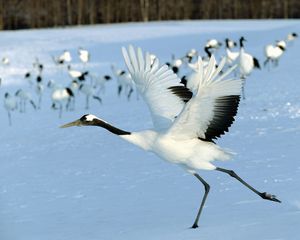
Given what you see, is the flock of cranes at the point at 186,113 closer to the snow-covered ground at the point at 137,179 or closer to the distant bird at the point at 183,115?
the distant bird at the point at 183,115

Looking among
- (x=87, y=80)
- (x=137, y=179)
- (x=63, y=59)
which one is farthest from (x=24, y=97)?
(x=137, y=179)

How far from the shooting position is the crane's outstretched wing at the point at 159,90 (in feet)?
16.8

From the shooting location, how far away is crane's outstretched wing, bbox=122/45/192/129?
5.11 meters

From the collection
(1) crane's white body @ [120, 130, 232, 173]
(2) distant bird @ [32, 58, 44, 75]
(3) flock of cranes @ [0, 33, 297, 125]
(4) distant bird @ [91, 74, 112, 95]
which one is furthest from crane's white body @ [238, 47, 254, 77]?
(1) crane's white body @ [120, 130, 232, 173]

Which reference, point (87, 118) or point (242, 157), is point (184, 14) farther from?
point (87, 118)

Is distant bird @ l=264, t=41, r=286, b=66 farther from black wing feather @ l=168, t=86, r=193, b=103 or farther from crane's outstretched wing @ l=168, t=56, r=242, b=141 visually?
crane's outstretched wing @ l=168, t=56, r=242, b=141

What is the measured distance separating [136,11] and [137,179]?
28010mm

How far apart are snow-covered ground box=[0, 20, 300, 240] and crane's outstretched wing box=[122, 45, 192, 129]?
718 millimetres

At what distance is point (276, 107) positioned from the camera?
11.0 metres

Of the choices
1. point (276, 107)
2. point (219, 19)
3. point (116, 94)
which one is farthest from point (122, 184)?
point (219, 19)

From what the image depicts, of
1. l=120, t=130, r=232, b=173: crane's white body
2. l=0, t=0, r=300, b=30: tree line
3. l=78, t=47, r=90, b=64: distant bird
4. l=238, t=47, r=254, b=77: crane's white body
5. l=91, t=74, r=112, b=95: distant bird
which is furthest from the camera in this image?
l=0, t=0, r=300, b=30: tree line

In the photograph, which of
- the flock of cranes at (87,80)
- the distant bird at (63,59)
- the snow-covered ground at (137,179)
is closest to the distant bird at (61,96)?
the flock of cranes at (87,80)

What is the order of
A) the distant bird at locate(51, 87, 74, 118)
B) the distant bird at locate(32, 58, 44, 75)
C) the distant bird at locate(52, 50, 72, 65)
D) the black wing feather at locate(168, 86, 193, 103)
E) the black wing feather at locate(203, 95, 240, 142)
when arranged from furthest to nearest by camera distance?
the distant bird at locate(52, 50, 72, 65) < the distant bird at locate(32, 58, 44, 75) < the distant bird at locate(51, 87, 74, 118) < the black wing feather at locate(168, 86, 193, 103) < the black wing feather at locate(203, 95, 240, 142)

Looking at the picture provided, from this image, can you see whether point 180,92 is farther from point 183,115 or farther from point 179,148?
point 183,115
